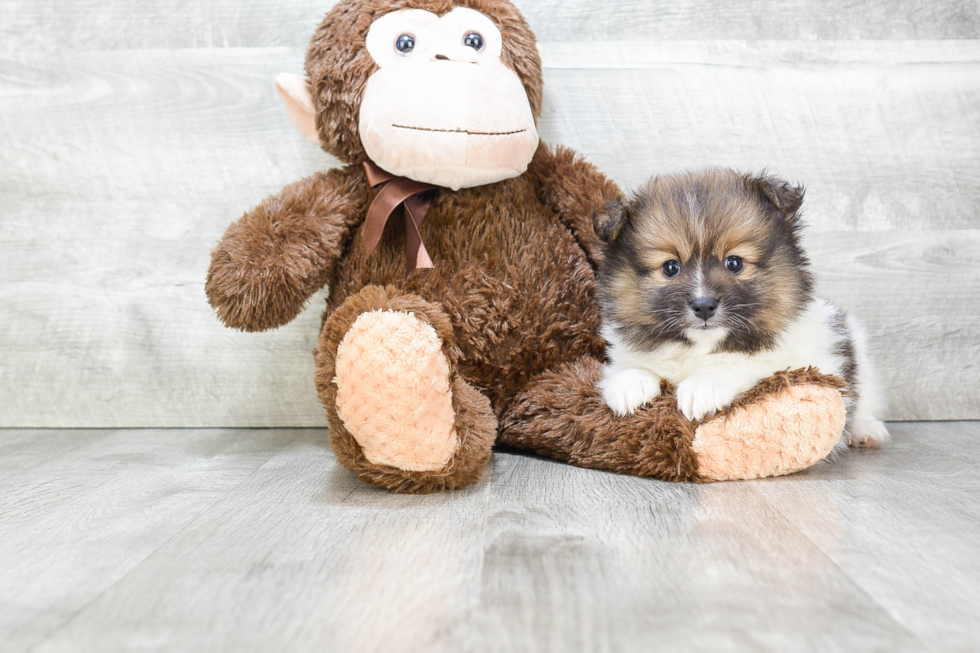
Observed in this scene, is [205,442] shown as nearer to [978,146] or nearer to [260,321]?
[260,321]

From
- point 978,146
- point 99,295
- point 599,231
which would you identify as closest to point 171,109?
point 99,295

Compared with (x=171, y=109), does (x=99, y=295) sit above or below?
below

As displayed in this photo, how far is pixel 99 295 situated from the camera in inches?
75.7

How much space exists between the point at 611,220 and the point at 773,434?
1.52ft

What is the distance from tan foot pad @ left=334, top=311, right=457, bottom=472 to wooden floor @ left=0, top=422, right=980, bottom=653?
8 cm

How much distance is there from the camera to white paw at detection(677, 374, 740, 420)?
1.33 m

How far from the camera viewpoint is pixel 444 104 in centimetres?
141

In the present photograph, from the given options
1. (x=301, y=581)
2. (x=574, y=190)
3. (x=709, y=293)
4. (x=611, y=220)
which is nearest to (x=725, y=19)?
(x=574, y=190)

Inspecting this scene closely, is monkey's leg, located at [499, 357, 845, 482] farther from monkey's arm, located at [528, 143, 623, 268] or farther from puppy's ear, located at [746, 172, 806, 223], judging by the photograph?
monkey's arm, located at [528, 143, 623, 268]

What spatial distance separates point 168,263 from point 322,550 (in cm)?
117

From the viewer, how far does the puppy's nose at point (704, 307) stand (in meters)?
1.31

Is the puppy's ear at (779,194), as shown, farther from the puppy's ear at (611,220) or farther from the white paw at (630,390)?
the white paw at (630,390)

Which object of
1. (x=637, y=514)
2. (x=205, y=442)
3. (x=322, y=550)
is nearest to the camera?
(x=322, y=550)

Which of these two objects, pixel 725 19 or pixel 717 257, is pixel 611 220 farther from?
pixel 725 19
